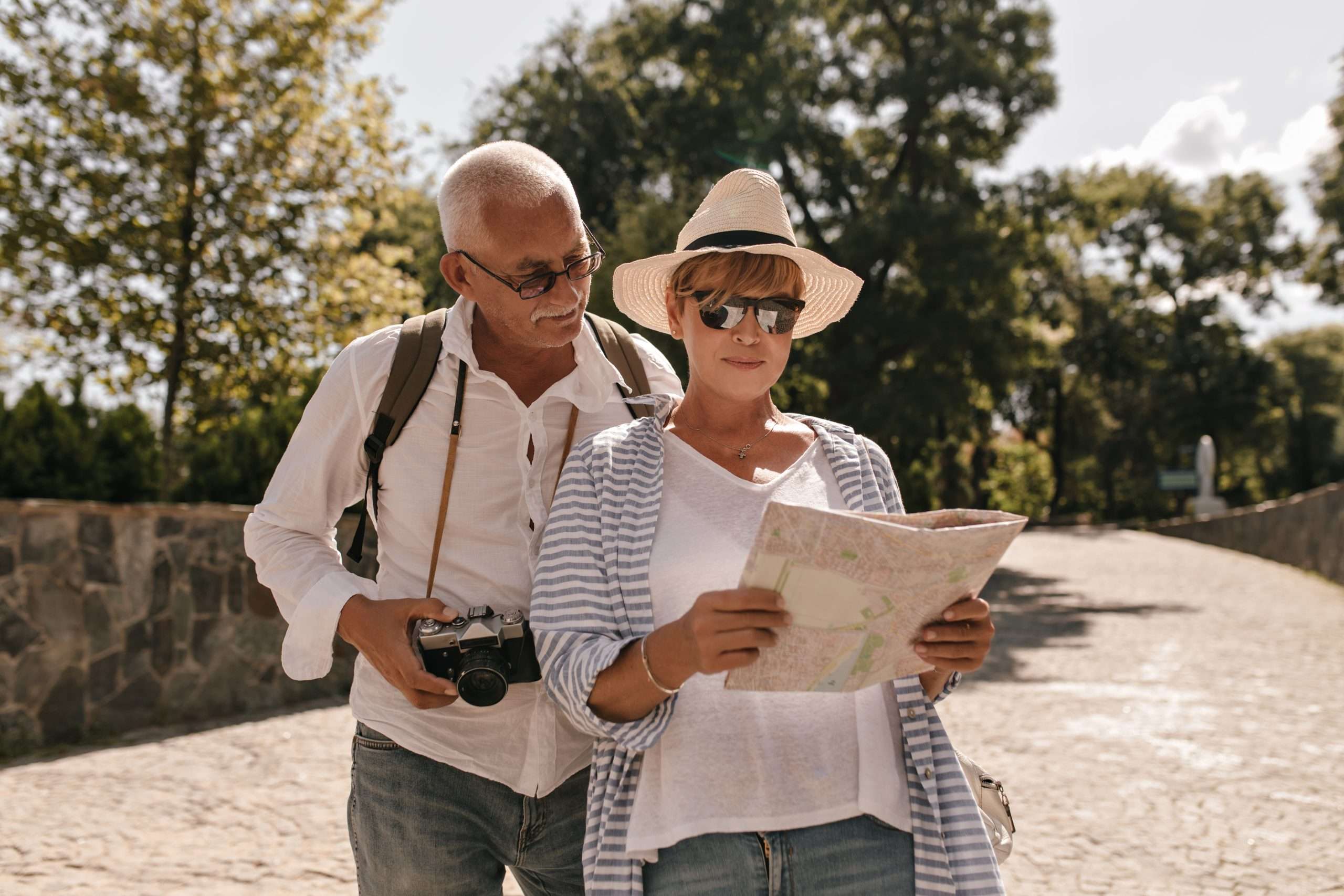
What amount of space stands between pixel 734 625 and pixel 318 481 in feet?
3.44

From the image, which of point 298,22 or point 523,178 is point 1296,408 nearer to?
point 298,22

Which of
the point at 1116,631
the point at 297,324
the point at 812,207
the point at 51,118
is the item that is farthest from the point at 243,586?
the point at 812,207

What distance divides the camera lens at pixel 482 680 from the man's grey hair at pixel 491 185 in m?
0.86

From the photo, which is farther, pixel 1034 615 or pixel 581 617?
pixel 1034 615

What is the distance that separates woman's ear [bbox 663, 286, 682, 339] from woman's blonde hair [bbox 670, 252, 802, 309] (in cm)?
8

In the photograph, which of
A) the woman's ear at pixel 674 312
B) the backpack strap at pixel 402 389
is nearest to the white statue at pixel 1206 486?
the woman's ear at pixel 674 312

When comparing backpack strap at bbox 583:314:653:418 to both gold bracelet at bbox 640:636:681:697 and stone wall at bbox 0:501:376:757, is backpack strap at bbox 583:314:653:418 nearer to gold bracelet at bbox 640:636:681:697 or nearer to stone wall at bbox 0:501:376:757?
gold bracelet at bbox 640:636:681:697

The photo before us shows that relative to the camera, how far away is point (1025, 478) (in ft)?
148

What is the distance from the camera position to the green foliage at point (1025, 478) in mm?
41125

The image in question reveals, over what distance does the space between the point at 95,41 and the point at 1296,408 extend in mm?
51892

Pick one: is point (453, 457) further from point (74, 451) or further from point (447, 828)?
point (74, 451)

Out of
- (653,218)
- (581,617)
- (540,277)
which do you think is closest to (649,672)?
(581,617)

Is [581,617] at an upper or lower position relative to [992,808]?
upper

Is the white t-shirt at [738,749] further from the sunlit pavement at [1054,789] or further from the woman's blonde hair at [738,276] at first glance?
the sunlit pavement at [1054,789]
